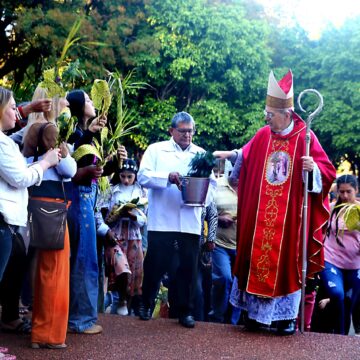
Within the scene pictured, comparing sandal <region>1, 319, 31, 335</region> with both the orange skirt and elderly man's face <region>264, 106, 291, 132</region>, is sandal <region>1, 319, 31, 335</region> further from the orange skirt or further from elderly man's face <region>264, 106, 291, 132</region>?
elderly man's face <region>264, 106, 291, 132</region>

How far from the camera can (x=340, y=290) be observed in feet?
24.0

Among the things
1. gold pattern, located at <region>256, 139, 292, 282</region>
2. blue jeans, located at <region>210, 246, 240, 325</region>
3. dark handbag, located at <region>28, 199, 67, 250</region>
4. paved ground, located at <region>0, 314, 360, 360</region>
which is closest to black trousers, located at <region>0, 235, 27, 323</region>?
paved ground, located at <region>0, 314, 360, 360</region>

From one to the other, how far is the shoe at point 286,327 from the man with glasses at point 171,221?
2.54 ft

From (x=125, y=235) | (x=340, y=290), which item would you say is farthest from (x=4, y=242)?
(x=340, y=290)

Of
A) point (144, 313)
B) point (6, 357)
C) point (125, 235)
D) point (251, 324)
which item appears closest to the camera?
point (6, 357)

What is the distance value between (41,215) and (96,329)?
53.8 inches

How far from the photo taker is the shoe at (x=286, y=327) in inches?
248

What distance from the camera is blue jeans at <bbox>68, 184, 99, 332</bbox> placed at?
584 centimetres

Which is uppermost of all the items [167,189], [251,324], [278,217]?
[167,189]

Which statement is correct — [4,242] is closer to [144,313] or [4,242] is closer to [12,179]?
[12,179]

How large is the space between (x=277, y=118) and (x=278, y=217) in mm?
886

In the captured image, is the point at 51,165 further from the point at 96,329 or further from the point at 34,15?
the point at 34,15

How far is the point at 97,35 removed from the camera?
21141mm

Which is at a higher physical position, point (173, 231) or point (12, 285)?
point (173, 231)
